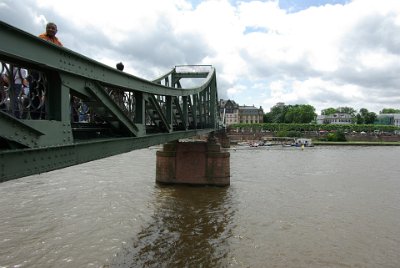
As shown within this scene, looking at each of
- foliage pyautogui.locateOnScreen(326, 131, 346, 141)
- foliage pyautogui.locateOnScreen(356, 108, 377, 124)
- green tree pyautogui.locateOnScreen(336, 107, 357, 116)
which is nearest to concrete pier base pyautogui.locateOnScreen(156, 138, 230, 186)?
foliage pyautogui.locateOnScreen(326, 131, 346, 141)

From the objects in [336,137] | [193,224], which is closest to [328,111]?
[336,137]

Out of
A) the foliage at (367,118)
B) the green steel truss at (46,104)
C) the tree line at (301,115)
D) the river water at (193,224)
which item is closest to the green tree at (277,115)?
the tree line at (301,115)

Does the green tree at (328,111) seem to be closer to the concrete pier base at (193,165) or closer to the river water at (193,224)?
the river water at (193,224)

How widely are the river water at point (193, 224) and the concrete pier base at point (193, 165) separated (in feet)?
3.12

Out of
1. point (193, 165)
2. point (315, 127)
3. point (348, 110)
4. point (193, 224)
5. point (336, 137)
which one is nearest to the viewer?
point (193, 224)

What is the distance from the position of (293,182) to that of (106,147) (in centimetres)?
2401

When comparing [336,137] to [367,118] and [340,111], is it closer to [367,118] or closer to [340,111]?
[367,118]

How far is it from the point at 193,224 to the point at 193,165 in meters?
9.74

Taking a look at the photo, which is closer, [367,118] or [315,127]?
[315,127]

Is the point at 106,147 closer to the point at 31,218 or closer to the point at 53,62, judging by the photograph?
the point at 53,62

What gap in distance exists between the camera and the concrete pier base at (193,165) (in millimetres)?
25547

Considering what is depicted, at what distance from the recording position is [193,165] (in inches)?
1014

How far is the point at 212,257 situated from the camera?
12.4m

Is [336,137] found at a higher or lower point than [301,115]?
lower
